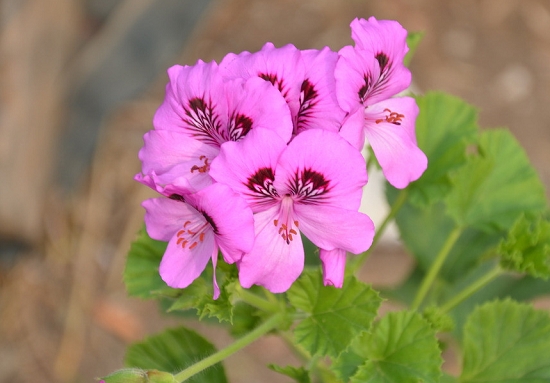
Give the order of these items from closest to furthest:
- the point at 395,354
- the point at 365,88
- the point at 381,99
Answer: the point at 365,88
the point at 381,99
the point at 395,354

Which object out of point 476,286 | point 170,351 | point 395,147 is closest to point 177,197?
point 395,147

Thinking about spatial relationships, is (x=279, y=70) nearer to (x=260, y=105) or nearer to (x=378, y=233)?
(x=260, y=105)

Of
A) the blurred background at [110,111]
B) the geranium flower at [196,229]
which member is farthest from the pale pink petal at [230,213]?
the blurred background at [110,111]

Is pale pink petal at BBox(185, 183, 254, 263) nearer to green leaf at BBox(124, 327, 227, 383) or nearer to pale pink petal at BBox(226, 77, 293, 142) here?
pale pink petal at BBox(226, 77, 293, 142)

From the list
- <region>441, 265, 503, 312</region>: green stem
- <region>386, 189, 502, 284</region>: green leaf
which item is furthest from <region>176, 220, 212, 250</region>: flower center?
<region>386, 189, 502, 284</region>: green leaf

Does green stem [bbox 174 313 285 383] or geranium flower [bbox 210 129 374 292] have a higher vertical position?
geranium flower [bbox 210 129 374 292]

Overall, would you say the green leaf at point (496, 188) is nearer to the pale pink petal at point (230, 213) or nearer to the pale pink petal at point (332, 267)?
the pale pink petal at point (332, 267)

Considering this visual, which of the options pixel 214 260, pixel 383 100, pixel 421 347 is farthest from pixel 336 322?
pixel 383 100
